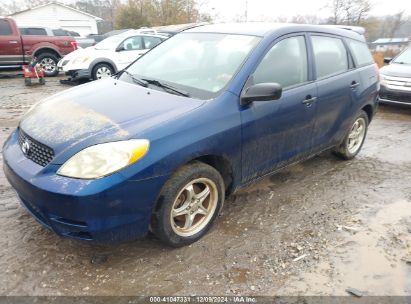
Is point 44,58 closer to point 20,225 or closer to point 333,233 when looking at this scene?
point 20,225

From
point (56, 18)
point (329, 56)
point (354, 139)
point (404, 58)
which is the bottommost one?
point (354, 139)

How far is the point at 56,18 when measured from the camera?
1368 inches

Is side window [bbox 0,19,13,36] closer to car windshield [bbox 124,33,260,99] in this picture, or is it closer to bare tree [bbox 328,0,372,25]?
car windshield [bbox 124,33,260,99]

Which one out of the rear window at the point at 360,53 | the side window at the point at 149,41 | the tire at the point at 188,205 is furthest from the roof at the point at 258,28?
the side window at the point at 149,41

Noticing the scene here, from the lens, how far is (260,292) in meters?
2.55

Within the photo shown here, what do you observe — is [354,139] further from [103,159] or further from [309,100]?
[103,159]

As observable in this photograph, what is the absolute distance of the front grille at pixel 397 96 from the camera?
774cm

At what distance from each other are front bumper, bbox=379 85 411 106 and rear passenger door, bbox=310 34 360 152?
13.4 feet

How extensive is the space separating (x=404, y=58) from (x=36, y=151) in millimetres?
8976

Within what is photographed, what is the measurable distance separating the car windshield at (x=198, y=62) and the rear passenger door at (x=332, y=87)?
0.99m

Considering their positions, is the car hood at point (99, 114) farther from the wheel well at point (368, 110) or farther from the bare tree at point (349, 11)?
the bare tree at point (349, 11)

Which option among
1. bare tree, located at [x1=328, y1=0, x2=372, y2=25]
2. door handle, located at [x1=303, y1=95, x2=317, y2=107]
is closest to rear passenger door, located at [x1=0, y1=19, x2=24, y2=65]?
door handle, located at [x1=303, y1=95, x2=317, y2=107]

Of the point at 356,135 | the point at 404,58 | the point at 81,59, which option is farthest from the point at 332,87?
the point at 81,59

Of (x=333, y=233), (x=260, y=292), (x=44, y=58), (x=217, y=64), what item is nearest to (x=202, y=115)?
(x=217, y=64)
